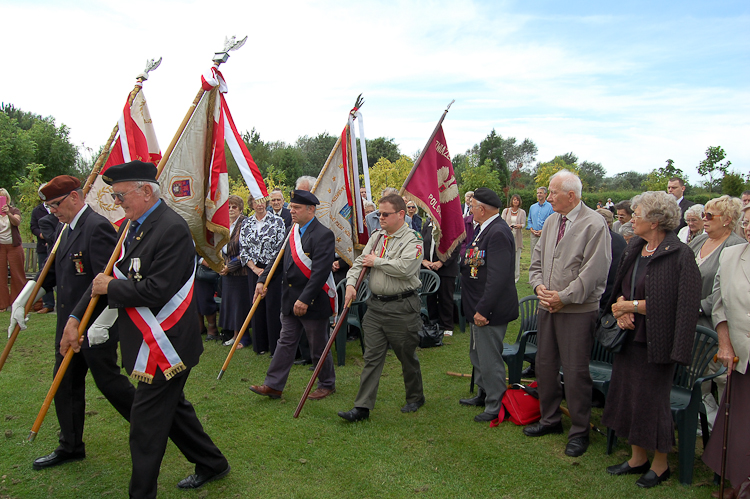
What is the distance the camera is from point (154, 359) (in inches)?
124

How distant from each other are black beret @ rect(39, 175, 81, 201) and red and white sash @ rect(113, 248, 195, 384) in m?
1.36

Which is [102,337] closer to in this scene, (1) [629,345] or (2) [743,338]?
(1) [629,345]

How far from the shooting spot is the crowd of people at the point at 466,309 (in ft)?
10.5

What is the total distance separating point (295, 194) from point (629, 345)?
3485 mm

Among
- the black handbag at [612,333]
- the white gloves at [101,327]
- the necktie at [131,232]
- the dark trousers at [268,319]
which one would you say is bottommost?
the dark trousers at [268,319]

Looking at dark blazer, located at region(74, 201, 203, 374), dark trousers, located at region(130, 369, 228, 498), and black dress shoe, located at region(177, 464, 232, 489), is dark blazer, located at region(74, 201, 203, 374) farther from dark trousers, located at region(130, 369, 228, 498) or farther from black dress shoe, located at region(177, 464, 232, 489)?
black dress shoe, located at region(177, 464, 232, 489)

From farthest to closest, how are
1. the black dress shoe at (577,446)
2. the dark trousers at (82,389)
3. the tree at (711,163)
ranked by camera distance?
the tree at (711,163) → the black dress shoe at (577,446) → the dark trousers at (82,389)

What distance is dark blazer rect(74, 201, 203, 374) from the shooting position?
Result: 3.09 m

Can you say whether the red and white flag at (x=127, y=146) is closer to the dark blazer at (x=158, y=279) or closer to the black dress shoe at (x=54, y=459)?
the black dress shoe at (x=54, y=459)

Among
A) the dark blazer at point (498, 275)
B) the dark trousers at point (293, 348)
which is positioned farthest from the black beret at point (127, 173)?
the dark blazer at point (498, 275)

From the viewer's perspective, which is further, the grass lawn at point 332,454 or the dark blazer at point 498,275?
the dark blazer at point 498,275

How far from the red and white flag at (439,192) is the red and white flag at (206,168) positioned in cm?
204

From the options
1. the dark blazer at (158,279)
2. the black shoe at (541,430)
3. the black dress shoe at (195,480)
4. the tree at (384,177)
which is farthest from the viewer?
the tree at (384,177)

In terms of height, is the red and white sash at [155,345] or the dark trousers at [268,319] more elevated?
the red and white sash at [155,345]
